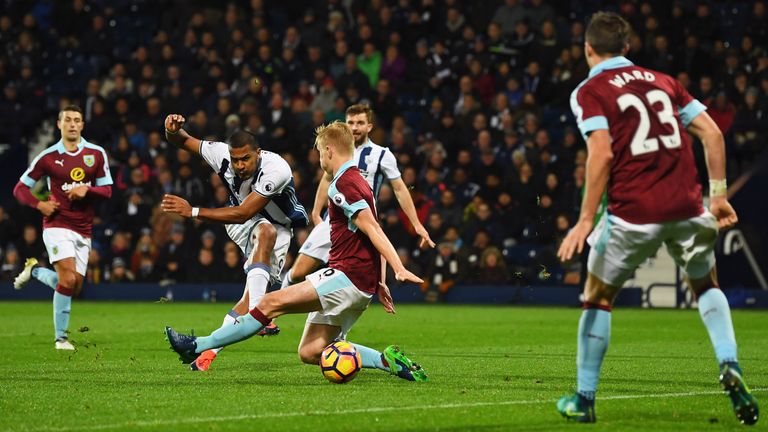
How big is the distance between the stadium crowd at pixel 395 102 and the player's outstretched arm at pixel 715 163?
1404cm

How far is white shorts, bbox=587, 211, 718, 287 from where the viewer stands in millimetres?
6887

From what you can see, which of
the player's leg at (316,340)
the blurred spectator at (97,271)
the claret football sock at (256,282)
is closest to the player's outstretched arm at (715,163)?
the player's leg at (316,340)

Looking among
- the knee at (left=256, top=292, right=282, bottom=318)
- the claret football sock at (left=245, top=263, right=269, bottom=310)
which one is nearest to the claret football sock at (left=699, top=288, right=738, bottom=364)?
the knee at (left=256, top=292, right=282, bottom=318)

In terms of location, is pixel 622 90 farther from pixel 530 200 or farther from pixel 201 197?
pixel 201 197

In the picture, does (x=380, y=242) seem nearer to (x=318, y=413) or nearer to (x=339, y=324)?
(x=339, y=324)

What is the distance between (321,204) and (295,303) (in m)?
3.89

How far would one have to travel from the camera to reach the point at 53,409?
7.61 m

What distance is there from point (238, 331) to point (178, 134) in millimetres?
2715

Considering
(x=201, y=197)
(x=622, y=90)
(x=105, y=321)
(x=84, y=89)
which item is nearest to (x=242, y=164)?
(x=622, y=90)

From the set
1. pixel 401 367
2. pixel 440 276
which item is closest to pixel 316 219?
pixel 401 367

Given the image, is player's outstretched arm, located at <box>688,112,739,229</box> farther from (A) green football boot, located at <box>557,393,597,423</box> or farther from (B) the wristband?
(A) green football boot, located at <box>557,393,597,423</box>

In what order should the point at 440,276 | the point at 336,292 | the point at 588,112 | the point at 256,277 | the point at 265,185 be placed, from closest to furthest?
the point at 588,112 → the point at 336,292 → the point at 265,185 → the point at 256,277 → the point at 440,276

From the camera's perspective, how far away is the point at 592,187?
6711mm

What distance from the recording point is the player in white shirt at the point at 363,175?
39.4ft
